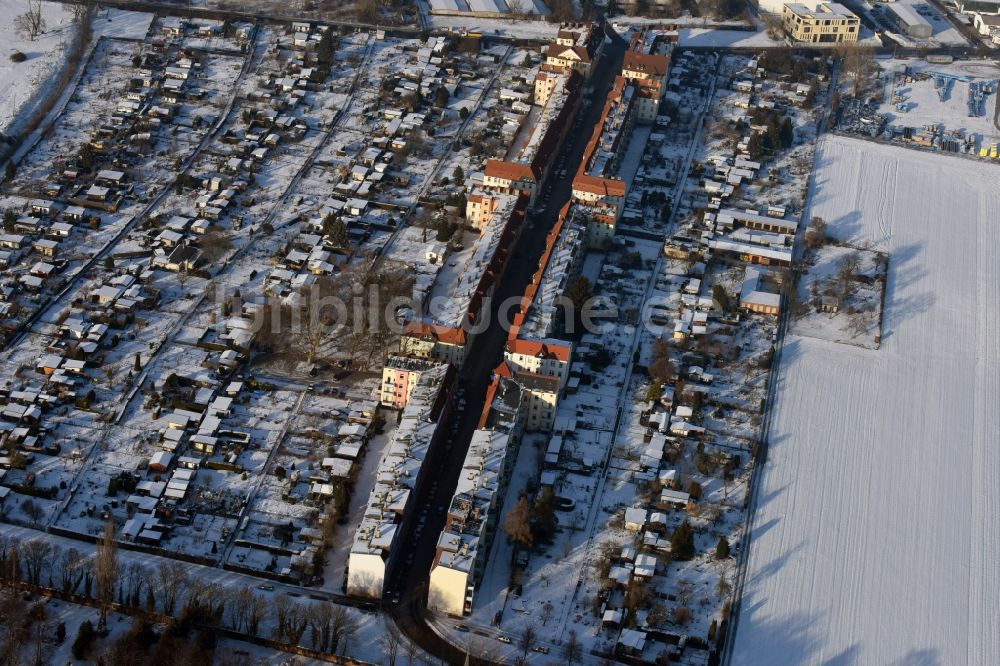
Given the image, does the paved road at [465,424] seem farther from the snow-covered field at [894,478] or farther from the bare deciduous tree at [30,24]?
the bare deciduous tree at [30,24]

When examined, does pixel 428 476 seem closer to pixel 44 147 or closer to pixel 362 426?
pixel 362 426

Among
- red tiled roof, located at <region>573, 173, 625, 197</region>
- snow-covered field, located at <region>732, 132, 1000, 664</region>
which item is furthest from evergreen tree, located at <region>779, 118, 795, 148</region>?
red tiled roof, located at <region>573, 173, 625, 197</region>

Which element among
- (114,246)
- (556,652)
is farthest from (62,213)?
(556,652)

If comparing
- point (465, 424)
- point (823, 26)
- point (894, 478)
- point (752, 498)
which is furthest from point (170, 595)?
point (823, 26)

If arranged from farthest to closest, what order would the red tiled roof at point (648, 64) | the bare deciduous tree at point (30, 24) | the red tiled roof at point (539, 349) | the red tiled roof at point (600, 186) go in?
the bare deciduous tree at point (30, 24)
the red tiled roof at point (648, 64)
the red tiled roof at point (600, 186)
the red tiled roof at point (539, 349)

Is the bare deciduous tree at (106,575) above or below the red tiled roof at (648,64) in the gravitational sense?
below

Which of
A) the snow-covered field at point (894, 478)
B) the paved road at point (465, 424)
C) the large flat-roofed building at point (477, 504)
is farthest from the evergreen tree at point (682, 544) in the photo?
the paved road at point (465, 424)
